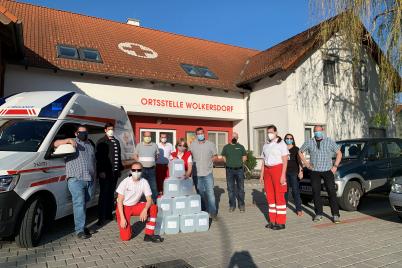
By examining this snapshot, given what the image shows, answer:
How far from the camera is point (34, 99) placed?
21.1ft

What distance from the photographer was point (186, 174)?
7379 millimetres

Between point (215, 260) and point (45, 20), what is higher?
point (45, 20)

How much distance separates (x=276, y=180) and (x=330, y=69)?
40.2 feet

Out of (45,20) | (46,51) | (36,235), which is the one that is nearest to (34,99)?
(36,235)

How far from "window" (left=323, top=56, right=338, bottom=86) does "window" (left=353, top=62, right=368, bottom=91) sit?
1.17 metres

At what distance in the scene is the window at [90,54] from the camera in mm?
A: 14262

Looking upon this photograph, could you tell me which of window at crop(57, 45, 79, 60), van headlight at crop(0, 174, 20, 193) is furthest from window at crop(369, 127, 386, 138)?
van headlight at crop(0, 174, 20, 193)

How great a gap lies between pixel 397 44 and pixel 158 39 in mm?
12922

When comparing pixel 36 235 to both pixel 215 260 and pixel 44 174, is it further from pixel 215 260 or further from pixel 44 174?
pixel 215 260

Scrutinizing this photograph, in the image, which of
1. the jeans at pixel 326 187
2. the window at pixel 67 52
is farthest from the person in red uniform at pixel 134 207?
the window at pixel 67 52

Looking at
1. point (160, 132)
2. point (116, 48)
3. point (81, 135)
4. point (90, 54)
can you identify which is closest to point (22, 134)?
point (81, 135)

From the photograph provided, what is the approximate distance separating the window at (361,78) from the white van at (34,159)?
47.5ft

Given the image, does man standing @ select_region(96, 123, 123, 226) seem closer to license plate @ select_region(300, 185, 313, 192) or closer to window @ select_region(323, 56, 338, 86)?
license plate @ select_region(300, 185, 313, 192)

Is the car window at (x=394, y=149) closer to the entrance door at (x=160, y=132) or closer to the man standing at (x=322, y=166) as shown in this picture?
the man standing at (x=322, y=166)
